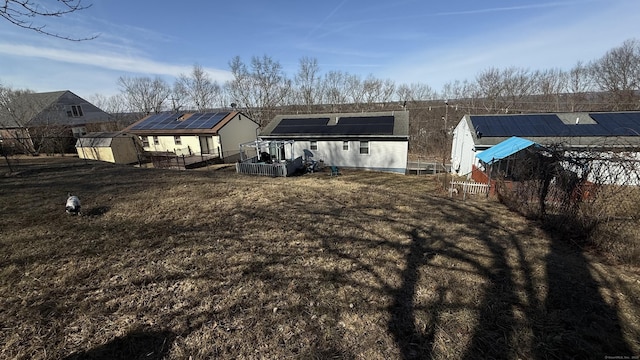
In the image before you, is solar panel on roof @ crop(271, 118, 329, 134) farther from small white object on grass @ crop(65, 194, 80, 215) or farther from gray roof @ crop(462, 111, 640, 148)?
small white object on grass @ crop(65, 194, 80, 215)

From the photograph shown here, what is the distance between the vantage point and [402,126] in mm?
19062

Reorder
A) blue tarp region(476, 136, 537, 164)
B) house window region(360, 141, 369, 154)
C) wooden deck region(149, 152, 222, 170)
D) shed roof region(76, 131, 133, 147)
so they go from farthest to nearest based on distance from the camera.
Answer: shed roof region(76, 131, 133, 147), house window region(360, 141, 369, 154), wooden deck region(149, 152, 222, 170), blue tarp region(476, 136, 537, 164)

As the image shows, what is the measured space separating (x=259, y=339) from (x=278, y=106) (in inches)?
1754

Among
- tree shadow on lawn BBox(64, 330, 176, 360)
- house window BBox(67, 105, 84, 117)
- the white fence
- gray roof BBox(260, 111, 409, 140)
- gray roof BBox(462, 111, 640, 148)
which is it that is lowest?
the white fence

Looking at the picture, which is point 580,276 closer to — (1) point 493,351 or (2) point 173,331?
(1) point 493,351

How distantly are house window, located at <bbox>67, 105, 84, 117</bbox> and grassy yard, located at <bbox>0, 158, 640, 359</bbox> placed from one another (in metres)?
37.6

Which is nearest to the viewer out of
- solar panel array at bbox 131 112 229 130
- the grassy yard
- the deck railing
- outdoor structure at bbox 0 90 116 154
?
the grassy yard

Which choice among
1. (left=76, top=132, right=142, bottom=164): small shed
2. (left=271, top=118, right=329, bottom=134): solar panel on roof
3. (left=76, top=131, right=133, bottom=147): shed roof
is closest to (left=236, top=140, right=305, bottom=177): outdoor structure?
(left=271, top=118, right=329, bottom=134): solar panel on roof

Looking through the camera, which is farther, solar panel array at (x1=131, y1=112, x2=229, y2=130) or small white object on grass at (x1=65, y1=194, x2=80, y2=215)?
solar panel array at (x1=131, y1=112, x2=229, y2=130)

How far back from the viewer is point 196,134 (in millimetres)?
23031

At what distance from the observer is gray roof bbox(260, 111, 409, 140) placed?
18.9 m

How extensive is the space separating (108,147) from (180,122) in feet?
21.0

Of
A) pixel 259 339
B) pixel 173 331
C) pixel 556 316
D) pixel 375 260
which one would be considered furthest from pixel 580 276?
pixel 173 331

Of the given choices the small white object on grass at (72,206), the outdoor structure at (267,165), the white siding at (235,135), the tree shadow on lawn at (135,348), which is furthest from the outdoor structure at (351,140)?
the tree shadow on lawn at (135,348)
